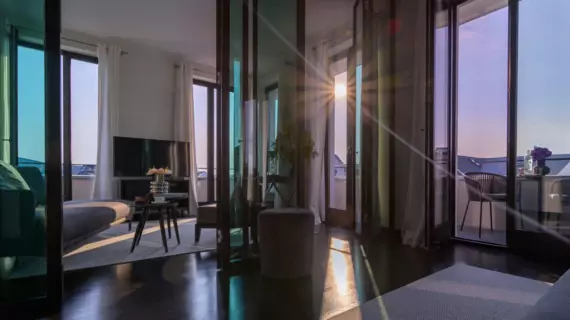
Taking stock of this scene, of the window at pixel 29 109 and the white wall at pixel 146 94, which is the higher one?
the white wall at pixel 146 94

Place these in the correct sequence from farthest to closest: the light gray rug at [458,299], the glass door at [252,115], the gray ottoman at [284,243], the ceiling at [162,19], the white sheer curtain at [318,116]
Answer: the white sheer curtain at [318,116]
the ceiling at [162,19]
the glass door at [252,115]
the gray ottoman at [284,243]
the light gray rug at [458,299]

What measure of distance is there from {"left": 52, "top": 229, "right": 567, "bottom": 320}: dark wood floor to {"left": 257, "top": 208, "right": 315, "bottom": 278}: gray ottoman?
0.11 meters

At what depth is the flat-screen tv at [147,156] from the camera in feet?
17.6

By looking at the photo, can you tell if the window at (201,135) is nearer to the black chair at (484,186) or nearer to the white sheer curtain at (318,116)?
the white sheer curtain at (318,116)

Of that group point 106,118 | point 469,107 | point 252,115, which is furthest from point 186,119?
point 469,107

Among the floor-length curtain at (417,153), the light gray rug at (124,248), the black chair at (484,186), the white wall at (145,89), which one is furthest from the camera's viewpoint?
the white wall at (145,89)

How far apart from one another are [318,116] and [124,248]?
3.30 m

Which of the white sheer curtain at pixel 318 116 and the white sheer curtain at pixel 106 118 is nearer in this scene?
the white sheer curtain at pixel 318 116

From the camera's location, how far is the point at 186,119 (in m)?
6.25

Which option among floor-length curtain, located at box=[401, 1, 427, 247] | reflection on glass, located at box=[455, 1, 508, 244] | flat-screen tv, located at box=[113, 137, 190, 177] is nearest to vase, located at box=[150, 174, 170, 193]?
flat-screen tv, located at box=[113, 137, 190, 177]

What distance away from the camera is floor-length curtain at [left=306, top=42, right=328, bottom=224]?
4887 millimetres

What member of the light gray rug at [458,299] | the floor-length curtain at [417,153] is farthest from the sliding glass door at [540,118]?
the light gray rug at [458,299]

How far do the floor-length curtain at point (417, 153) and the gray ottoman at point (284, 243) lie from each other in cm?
165

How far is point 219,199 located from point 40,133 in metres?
1.29
